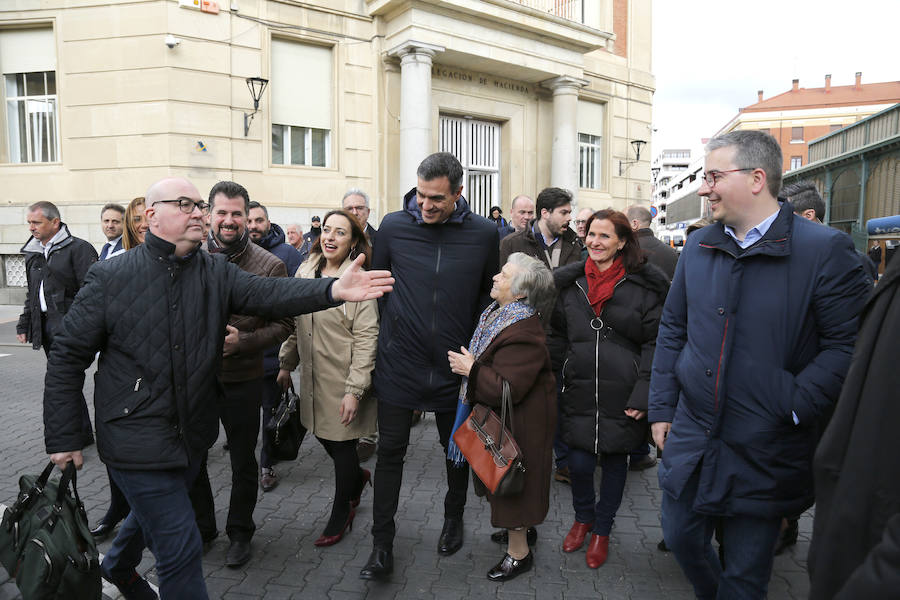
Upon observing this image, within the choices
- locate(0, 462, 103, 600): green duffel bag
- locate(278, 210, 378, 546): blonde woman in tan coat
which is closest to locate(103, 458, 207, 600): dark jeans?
locate(0, 462, 103, 600): green duffel bag

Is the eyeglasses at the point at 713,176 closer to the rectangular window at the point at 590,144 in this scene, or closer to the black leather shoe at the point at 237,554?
the black leather shoe at the point at 237,554

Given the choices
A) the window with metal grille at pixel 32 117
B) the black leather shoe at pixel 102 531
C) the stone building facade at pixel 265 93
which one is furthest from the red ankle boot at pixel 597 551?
the window with metal grille at pixel 32 117

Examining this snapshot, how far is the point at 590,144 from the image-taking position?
62.6 feet

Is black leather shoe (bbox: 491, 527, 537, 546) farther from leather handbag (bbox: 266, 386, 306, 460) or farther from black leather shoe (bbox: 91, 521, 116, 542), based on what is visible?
black leather shoe (bbox: 91, 521, 116, 542)

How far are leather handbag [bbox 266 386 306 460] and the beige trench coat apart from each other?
1.23 ft

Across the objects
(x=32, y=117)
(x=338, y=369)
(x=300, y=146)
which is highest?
(x=32, y=117)

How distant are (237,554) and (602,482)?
6.97 ft

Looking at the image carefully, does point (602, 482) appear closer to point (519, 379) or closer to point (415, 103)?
point (519, 379)

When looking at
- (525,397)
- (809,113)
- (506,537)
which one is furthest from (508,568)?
(809,113)

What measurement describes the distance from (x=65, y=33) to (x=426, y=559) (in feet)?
47.2

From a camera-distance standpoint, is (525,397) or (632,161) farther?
(632,161)

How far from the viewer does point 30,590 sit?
2234 mm

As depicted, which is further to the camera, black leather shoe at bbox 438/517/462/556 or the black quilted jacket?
black leather shoe at bbox 438/517/462/556

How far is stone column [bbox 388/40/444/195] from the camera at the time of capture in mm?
13727
